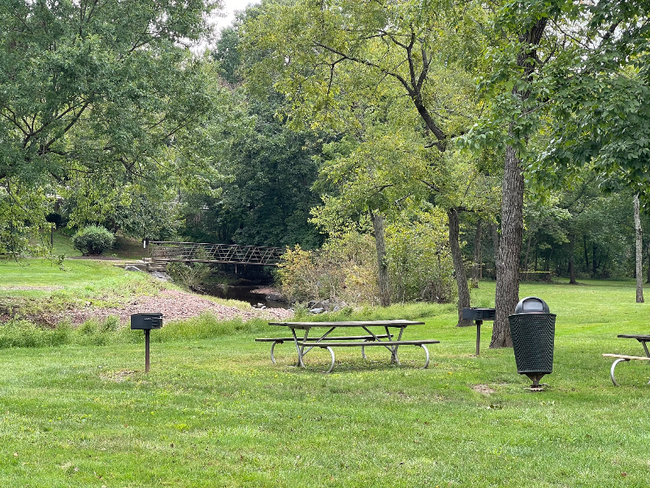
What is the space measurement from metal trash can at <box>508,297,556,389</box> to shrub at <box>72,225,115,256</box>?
35.5 m

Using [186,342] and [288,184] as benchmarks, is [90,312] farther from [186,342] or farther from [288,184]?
[288,184]

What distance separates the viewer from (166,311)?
22.2m

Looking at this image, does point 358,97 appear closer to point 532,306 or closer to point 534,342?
point 532,306

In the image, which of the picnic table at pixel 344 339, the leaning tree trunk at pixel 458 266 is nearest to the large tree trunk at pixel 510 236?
the picnic table at pixel 344 339

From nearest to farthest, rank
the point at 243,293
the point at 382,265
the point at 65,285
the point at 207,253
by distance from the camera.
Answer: the point at 382,265, the point at 65,285, the point at 243,293, the point at 207,253

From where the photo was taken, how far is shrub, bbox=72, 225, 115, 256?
40031 mm

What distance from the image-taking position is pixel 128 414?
6.42 metres

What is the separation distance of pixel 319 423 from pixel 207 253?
38.4 m

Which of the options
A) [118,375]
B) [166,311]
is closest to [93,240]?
[166,311]

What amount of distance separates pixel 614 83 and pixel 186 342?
1044 centimetres

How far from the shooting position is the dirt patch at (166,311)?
19438 millimetres

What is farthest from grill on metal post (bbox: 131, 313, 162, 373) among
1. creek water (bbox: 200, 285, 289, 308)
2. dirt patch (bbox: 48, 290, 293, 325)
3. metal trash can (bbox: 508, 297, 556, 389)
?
creek water (bbox: 200, 285, 289, 308)

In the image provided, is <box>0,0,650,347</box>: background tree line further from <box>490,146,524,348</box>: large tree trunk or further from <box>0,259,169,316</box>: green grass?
<box>0,259,169,316</box>: green grass

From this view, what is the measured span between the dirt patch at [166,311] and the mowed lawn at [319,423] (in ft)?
27.6
